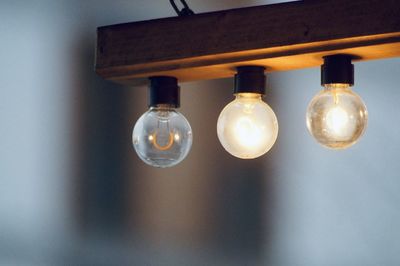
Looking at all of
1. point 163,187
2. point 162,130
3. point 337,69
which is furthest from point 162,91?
point 163,187

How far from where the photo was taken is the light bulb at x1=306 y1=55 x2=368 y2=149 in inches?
37.1

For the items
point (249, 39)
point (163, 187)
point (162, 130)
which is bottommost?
point (163, 187)

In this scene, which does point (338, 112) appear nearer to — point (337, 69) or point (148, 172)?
point (337, 69)

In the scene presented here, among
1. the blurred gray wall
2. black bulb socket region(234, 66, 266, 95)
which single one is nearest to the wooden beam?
black bulb socket region(234, 66, 266, 95)

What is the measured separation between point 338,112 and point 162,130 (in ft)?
0.81

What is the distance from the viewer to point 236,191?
242 centimetres

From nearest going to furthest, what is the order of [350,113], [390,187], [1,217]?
[350,113]
[390,187]
[1,217]

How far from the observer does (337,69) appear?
94cm

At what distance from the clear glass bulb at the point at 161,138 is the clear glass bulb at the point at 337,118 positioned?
18 centimetres

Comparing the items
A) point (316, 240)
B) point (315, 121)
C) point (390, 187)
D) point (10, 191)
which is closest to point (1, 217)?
point (10, 191)

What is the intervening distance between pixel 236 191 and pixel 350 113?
58.9 inches

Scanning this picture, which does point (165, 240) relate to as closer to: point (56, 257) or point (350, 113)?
point (56, 257)

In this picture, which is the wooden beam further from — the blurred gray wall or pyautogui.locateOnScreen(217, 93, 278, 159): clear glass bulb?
the blurred gray wall

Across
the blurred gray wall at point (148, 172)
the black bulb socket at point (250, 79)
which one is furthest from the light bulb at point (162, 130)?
the blurred gray wall at point (148, 172)
